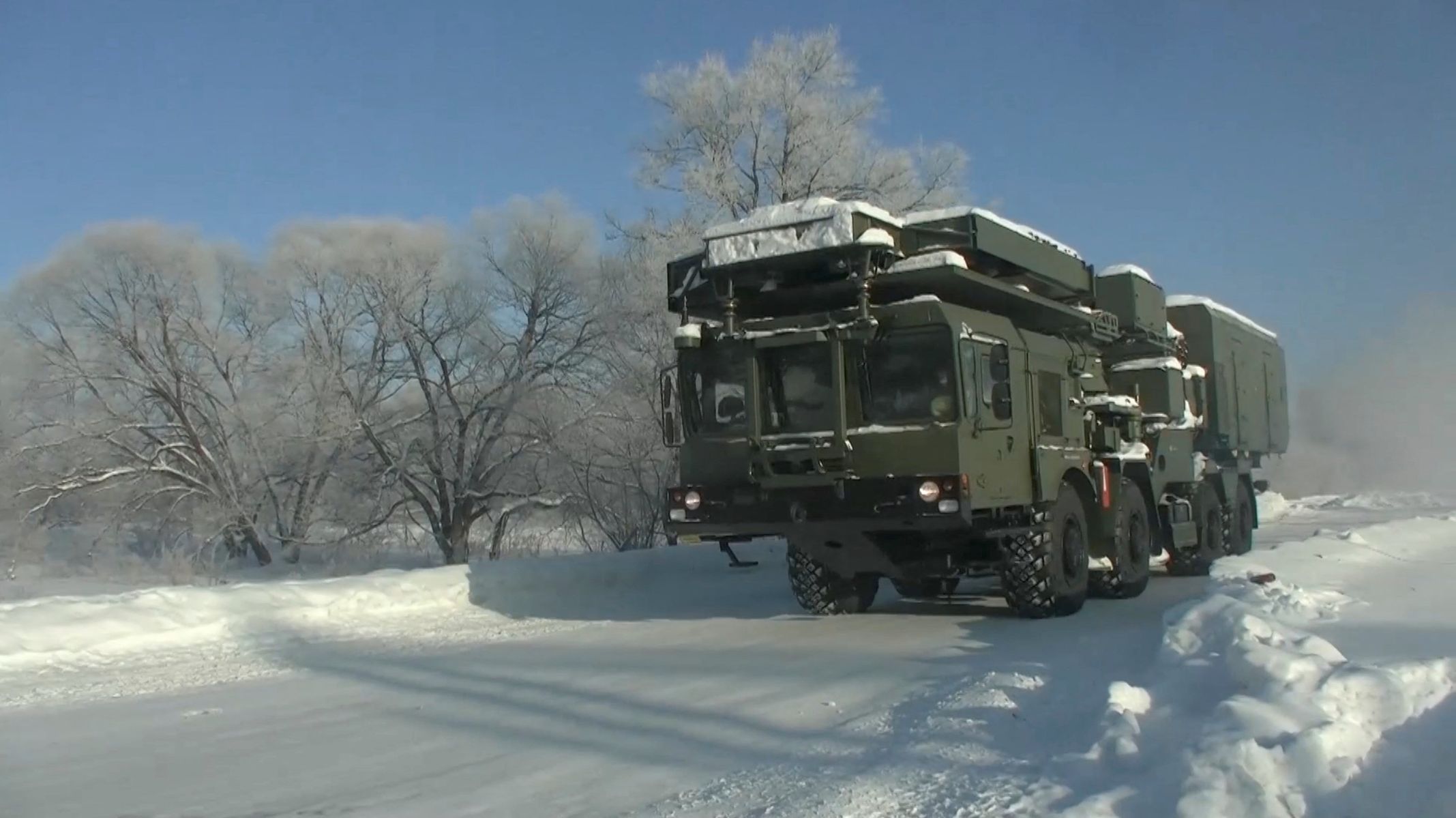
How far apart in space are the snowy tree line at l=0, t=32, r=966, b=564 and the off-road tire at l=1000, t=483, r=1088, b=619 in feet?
45.9

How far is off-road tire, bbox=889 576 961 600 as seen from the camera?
1413 centimetres

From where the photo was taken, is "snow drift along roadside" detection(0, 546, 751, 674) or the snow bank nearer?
"snow drift along roadside" detection(0, 546, 751, 674)

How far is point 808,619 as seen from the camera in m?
12.8

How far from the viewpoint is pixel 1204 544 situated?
17.0 meters

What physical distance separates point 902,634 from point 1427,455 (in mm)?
42988

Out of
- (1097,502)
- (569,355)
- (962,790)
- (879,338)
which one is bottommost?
(962,790)

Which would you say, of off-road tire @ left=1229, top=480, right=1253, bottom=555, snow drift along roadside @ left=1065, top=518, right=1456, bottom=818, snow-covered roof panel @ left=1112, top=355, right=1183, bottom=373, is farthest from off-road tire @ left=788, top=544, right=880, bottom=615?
off-road tire @ left=1229, top=480, right=1253, bottom=555

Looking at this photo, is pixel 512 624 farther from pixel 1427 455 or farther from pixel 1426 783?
pixel 1427 455

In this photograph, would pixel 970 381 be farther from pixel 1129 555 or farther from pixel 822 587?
pixel 1129 555

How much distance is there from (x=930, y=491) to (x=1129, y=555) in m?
4.52

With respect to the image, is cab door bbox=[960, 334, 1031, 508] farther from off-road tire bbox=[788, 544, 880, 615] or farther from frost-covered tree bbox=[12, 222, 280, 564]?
frost-covered tree bbox=[12, 222, 280, 564]

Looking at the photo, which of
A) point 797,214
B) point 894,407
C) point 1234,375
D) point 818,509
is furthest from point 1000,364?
point 1234,375

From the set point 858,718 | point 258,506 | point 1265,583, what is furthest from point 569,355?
point 858,718

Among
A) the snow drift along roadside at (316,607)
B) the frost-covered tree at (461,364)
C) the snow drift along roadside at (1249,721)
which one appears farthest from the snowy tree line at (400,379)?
the snow drift along roadside at (1249,721)
